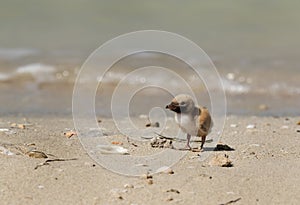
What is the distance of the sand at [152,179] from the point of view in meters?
2.87

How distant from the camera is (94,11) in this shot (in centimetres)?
1317

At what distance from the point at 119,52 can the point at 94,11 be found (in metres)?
4.58

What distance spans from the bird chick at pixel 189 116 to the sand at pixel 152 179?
158mm

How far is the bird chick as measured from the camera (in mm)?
3512

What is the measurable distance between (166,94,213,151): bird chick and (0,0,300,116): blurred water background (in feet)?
8.46

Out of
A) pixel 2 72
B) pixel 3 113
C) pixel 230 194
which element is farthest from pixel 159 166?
pixel 2 72

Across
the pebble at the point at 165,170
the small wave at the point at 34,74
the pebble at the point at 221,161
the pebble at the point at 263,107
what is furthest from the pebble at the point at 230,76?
the pebble at the point at 165,170

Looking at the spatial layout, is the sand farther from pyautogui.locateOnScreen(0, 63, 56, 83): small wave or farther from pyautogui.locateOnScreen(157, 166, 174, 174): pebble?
pyautogui.locateOnScreen(0, 63, 56, 83): small wave

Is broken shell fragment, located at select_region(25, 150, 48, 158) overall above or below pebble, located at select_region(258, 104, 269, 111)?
below

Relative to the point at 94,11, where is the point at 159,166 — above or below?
below

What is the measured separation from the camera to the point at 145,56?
8.80 meters

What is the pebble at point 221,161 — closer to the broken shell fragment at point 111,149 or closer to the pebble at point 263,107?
the broken shell fragment at point 111,149

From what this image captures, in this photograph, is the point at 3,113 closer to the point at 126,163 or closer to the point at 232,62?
the point at 126,163

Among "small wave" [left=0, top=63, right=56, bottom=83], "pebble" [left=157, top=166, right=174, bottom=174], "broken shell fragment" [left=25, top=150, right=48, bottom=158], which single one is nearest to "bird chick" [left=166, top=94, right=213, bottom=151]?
"pebble" [left=157, top=166, right=174, bottom=174]
